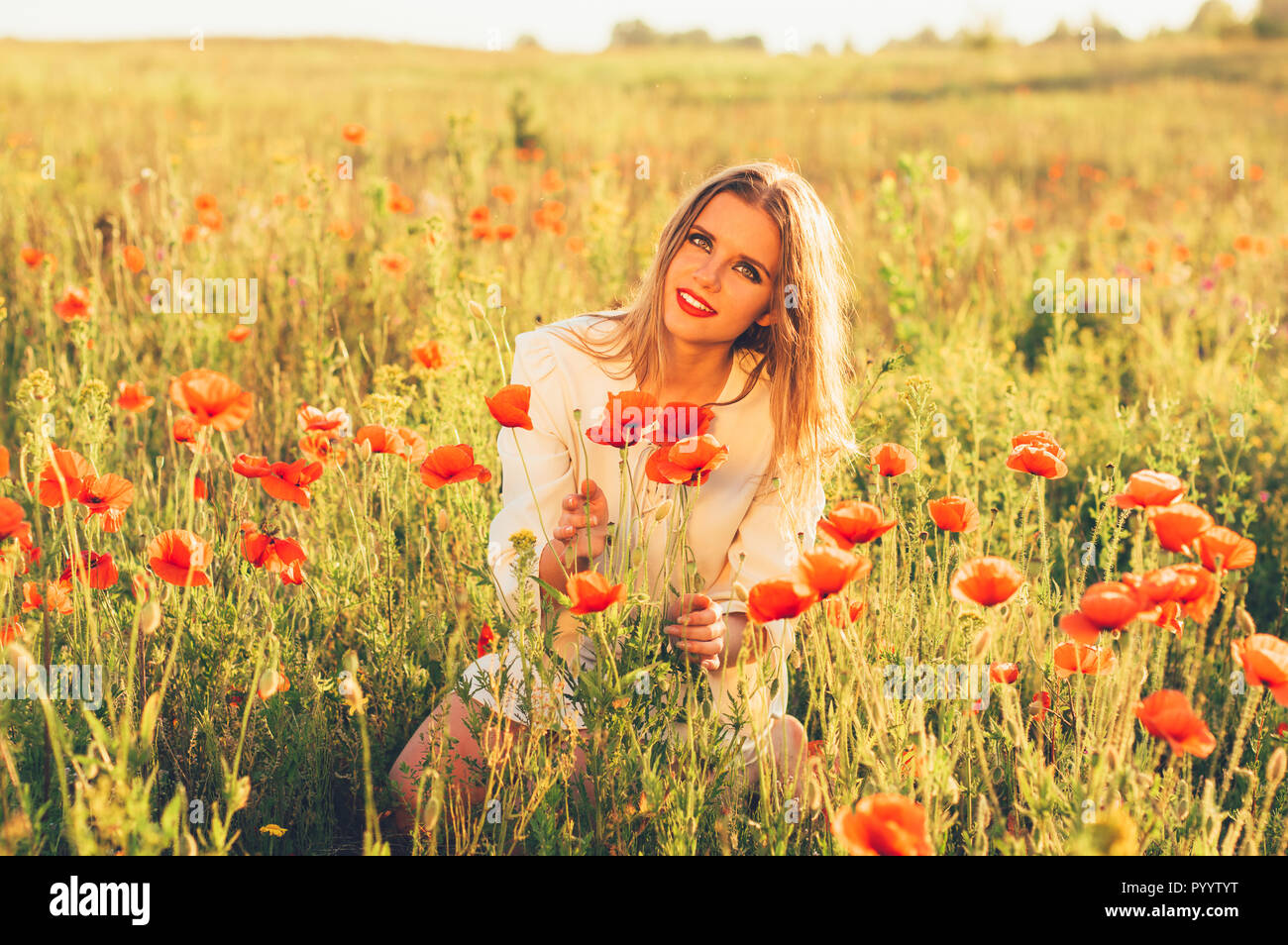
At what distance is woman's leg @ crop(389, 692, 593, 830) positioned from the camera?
1738mm

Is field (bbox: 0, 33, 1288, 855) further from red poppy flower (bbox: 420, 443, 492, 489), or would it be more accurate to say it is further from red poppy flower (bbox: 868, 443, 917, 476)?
red poppy flower (bbox: 420, 443, 492, 489)

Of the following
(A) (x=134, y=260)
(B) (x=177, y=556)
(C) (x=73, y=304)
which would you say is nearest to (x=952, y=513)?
(B) (x=177, y=556)

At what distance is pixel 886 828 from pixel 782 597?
323 millimetres

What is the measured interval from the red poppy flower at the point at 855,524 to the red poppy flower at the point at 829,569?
12 centimetres

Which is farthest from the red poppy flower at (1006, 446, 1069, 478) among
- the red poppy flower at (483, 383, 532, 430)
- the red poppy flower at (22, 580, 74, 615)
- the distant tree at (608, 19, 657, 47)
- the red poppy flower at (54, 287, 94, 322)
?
the distant tree at (608, 19, 657, 47)

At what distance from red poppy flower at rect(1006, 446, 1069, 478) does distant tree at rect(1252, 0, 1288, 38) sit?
37.2m

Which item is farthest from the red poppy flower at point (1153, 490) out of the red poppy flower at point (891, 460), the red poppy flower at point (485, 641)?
the red poppy flower at point (485, 641)

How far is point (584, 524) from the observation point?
5.72ft

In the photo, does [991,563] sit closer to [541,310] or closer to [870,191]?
[541,310]

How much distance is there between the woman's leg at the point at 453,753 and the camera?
68.4 inches

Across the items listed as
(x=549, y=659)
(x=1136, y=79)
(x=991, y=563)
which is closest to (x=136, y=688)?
(x=549, y=659)

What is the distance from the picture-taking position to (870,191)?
7.60 meters

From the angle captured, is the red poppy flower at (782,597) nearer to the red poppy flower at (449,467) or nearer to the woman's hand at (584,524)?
the woman's hand at (584,524)
